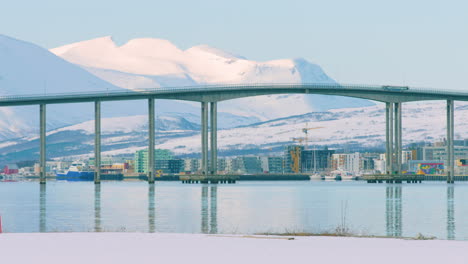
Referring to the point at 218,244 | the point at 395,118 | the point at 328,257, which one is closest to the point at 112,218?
the point at 218,244

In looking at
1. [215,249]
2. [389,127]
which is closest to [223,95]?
[389,127]

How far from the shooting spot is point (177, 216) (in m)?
59.6

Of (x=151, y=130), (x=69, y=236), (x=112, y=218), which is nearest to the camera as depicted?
(x=69, y=236)

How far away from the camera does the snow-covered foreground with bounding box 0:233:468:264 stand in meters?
23.2

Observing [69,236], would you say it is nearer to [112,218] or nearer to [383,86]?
[112,218]

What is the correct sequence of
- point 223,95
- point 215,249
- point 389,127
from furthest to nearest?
point 389,127 → point 223,95 → point 215,249

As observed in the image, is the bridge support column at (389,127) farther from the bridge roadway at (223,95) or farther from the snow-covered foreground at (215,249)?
the snow-covered foreground at (215,249)

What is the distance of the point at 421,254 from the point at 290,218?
3360 centimetres

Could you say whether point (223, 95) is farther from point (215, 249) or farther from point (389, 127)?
point (215, 249)

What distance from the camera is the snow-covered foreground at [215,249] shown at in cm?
2317

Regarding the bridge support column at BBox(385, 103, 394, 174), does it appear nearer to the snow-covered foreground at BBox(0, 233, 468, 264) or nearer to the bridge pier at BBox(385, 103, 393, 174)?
the bridge pier at BBox(385, 103, 393, 174)

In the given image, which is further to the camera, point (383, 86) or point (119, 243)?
point (383, 86)

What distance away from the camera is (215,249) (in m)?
25.4

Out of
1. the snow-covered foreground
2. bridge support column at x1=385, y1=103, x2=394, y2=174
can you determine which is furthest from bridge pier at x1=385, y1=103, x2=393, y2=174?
the snow-covered foreground
